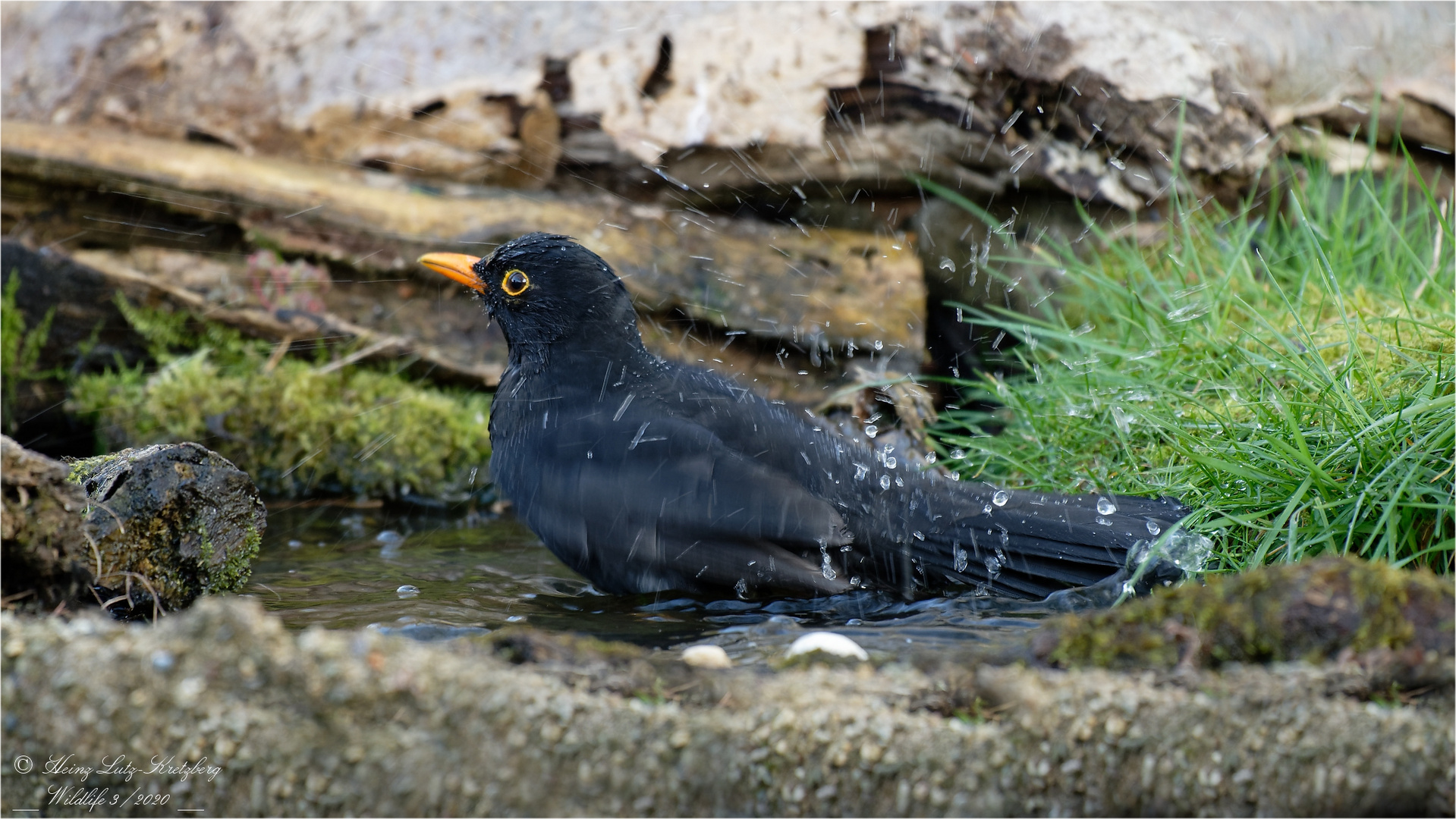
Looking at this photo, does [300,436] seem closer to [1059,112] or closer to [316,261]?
[316,261]

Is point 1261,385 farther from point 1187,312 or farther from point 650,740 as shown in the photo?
point 650,740

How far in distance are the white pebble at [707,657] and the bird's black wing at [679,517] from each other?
0.89 meters

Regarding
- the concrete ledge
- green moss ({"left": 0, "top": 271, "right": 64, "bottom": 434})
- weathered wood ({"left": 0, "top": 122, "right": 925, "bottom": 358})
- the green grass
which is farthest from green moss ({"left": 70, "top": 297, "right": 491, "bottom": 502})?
the concrete ledge

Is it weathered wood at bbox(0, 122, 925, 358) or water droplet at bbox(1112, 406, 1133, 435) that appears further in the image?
weathered wood at bbox(0, 122, 925, 358)

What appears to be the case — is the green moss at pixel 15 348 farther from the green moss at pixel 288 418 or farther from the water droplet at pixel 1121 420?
the water droplet at pixel 1121 420

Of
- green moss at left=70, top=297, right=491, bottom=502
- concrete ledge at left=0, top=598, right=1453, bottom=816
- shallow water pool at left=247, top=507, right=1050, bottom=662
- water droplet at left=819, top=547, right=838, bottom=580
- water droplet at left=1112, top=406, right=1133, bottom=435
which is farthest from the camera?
green moss at left=70, top=297, right=491, bottom=502

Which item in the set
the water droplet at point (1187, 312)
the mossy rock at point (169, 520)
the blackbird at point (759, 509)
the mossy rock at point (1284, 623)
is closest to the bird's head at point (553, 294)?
the blackbird at point (759, 509)

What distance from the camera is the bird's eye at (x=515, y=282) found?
421cm

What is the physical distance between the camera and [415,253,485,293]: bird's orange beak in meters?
4.33

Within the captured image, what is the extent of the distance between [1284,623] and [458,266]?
3.28 m

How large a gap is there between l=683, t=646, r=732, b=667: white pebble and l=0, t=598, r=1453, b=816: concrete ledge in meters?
0.52

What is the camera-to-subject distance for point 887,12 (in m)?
5.38

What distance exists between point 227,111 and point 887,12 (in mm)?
3313

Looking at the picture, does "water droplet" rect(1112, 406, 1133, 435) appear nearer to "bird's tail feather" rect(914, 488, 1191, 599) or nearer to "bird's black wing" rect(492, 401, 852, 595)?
"bird's tail feather" rect(914, 488, 1191, 599)
